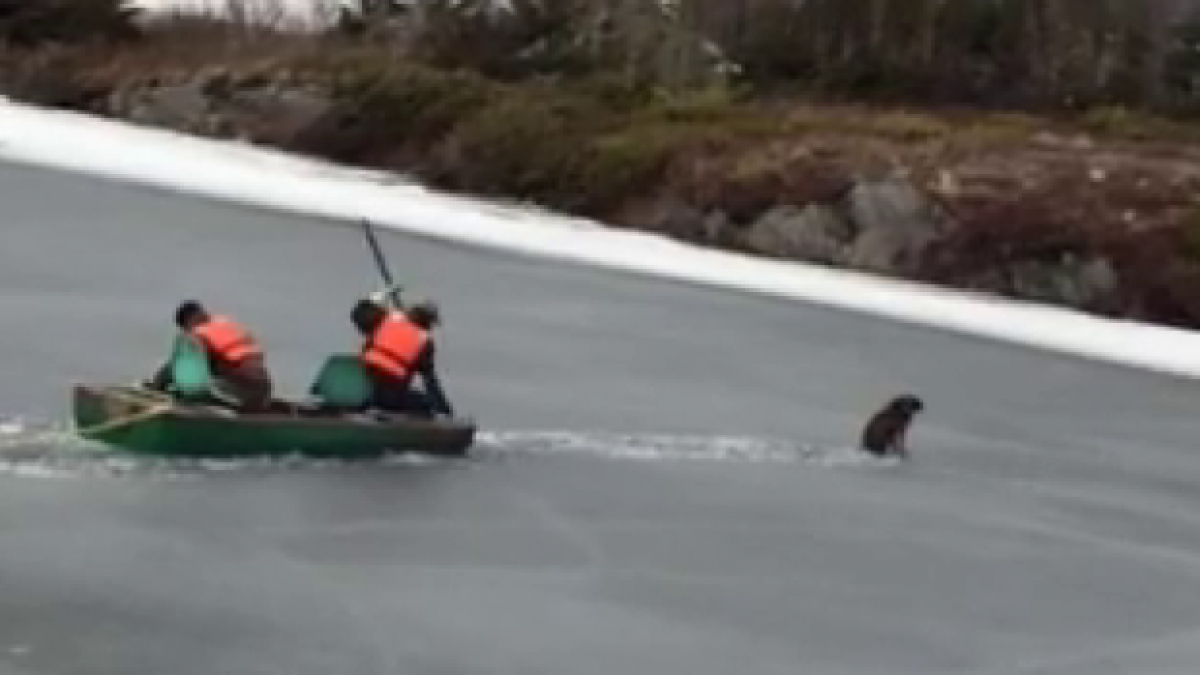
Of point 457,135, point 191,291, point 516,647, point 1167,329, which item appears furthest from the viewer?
point 457,135

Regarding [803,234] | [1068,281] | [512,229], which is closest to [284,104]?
[512,229]

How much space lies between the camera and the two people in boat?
1836 centimetres

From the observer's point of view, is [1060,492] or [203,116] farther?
[203,116]

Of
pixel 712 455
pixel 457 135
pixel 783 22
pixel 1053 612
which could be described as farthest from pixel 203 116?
pixel 1053 612

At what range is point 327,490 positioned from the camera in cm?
1794

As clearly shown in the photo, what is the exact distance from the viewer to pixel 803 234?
37.4 meters

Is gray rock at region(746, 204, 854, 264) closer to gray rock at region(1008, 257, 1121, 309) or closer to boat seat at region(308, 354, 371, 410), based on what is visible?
gray rock at region(1008, 257, 1121, 309)

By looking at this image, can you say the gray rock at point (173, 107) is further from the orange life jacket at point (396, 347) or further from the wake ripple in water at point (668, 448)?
the orange life jacket at point (396, 347)

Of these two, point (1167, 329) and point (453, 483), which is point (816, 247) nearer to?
point (1167, 329)

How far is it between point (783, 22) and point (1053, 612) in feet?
93.4

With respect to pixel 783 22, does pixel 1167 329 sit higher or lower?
lower

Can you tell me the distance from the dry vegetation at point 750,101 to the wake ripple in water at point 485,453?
14340 mm

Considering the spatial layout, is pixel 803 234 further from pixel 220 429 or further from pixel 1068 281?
pixel 220 429

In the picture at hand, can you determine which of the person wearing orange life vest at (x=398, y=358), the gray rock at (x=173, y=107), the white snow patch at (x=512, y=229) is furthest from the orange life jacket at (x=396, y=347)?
the gray rock at (x=173, y=107)
